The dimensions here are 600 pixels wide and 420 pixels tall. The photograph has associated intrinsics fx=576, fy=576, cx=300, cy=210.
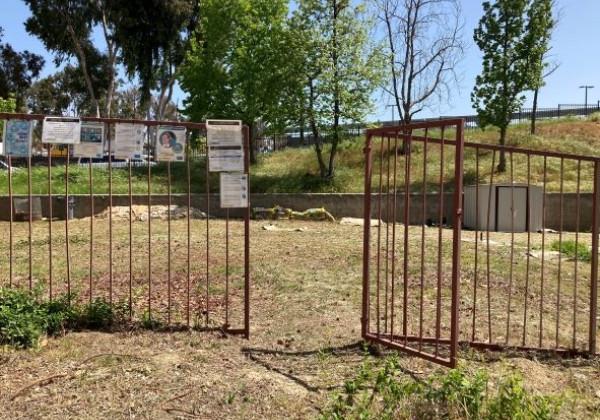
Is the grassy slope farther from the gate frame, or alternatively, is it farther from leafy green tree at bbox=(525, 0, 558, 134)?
the gate frame

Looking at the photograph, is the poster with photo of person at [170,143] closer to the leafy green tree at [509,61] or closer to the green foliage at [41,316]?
the green foliage at [41,316]

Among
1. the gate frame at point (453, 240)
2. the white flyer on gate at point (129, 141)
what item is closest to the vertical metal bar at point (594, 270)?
the gate frame at point (453, 240)

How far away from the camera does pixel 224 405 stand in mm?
3367

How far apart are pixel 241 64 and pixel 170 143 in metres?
17.7

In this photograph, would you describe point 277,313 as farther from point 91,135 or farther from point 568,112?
point 568,112

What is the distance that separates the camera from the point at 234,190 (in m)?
4.65

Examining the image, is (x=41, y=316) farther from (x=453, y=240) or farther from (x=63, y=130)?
(x=453, y=240)

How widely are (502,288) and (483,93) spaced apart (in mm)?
15368

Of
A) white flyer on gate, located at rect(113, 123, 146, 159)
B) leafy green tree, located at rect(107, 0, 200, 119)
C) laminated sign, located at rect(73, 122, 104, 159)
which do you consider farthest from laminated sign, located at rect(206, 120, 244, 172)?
leafy green tree, located at rect(107, 0, 200, 119)

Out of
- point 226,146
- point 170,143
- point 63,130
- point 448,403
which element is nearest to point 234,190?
point 226,146

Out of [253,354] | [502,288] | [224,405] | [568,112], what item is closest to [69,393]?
[224,405]

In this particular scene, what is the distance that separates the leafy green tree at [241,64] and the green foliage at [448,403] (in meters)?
17.4

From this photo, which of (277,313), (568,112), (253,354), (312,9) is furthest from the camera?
(568,112)

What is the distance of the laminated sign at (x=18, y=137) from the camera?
446 centimetres
